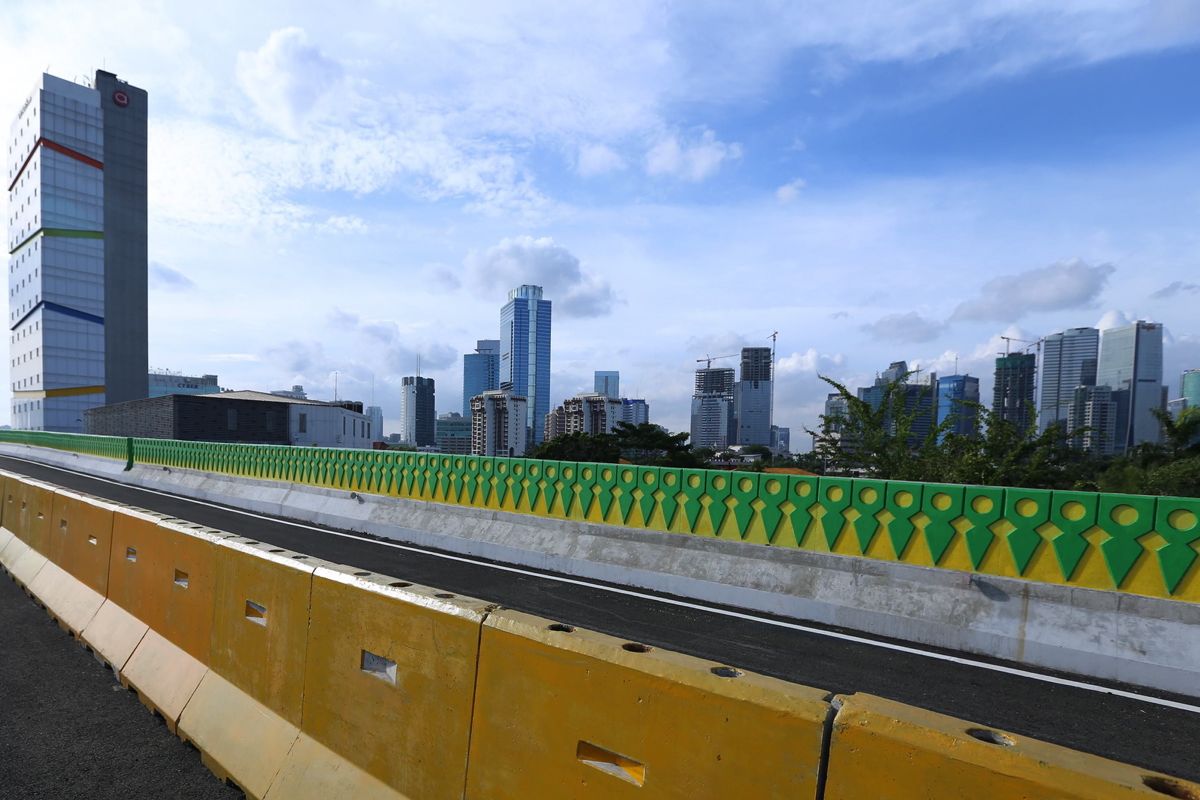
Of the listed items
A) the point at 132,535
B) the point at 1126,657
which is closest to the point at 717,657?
the point at 1126,657

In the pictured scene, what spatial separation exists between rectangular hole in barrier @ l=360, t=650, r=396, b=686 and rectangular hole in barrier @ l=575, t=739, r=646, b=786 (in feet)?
3.80

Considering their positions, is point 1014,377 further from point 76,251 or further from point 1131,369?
point 76,251

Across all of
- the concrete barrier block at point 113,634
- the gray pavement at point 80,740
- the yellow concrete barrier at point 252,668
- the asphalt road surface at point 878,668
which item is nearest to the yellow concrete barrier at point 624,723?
the yellow concrete barrier at point 252,668

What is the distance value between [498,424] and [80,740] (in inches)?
5093

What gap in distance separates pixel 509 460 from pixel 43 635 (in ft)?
22.6

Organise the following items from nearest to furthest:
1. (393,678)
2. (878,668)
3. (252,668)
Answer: (393,678) < (252,668) < (878,668)

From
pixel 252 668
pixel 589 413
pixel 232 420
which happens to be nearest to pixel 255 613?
pixel 252 668

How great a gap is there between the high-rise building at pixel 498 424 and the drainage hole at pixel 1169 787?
418 ft

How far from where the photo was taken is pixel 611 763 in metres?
2.50

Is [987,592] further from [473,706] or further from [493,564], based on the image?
[493,564]

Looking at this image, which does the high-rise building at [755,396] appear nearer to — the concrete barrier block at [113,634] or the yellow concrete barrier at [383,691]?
the concrete barrier block at [113,634]

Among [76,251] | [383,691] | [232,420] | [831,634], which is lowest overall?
[232,420]

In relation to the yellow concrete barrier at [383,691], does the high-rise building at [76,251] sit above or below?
above

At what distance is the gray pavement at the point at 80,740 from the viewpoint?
12.4 ft
